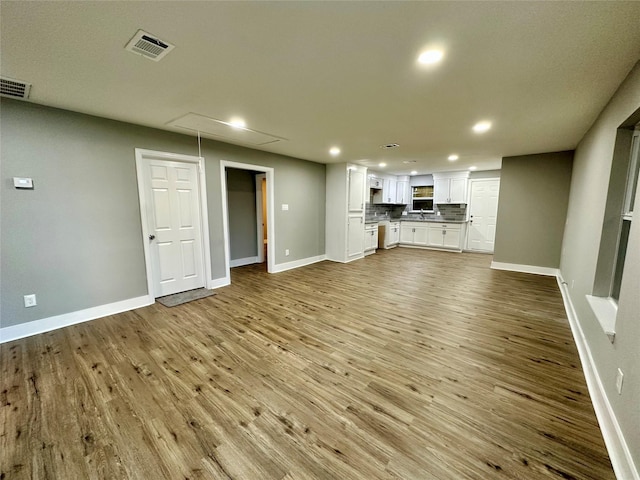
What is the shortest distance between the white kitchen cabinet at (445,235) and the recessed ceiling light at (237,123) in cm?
679

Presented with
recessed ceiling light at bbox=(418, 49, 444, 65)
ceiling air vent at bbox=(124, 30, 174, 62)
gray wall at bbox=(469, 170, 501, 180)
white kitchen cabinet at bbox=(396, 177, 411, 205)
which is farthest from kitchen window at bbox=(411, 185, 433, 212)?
ceiling air vent at bbox=(124, 30, 174, 62)

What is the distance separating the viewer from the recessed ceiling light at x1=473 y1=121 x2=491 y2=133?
3.12m

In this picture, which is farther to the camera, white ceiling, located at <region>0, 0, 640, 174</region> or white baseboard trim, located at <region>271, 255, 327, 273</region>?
white baseboard trim, located at <region>271, 255, 327, 273</region>

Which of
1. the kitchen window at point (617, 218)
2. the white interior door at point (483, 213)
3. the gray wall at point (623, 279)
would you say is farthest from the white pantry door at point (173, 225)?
the white interior door at point (483, 213)

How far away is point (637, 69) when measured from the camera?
1775 mm

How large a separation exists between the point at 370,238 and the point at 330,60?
5818mm

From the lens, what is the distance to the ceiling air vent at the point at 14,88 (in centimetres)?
214

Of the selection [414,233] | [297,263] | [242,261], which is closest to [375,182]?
[414,233]

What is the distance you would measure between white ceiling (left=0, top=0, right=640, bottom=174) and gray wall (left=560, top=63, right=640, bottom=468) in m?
0.24

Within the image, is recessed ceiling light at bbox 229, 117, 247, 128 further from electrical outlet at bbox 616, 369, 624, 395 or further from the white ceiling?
electrical outlet at bbox 616, 369, 624, 395

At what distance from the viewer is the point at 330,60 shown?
1.79 metres

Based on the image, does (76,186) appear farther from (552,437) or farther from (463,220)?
(463,220)

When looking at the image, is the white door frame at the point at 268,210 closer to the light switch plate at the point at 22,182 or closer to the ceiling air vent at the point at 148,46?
the light switch plate at the point at 22,182


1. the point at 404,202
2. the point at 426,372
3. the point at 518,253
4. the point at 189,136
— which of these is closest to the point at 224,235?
the point at 189,136
